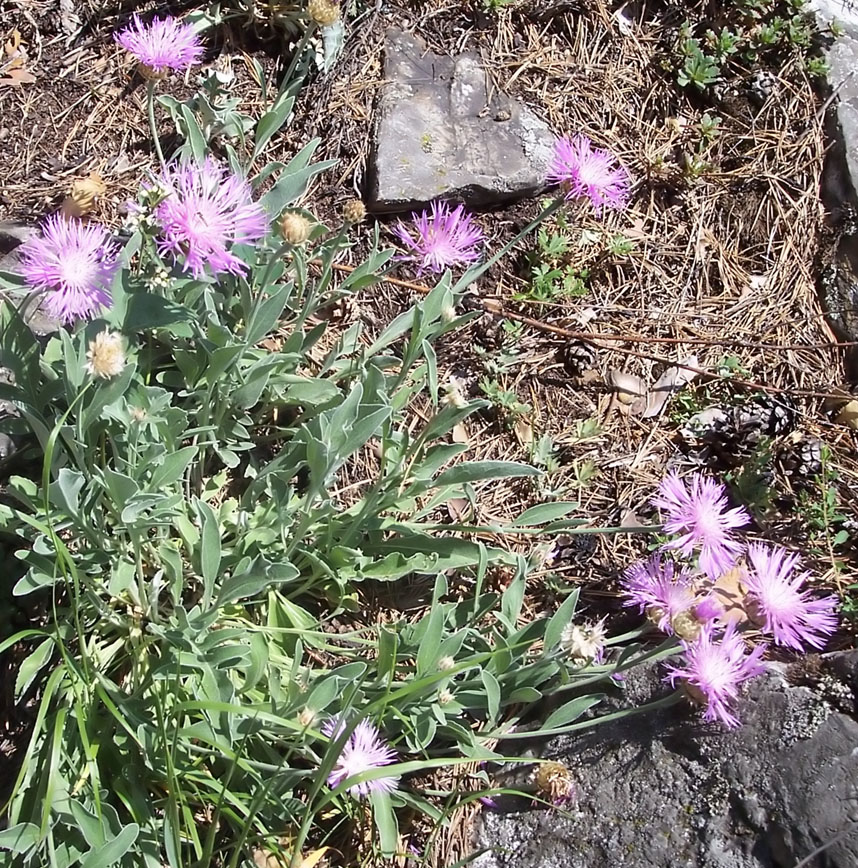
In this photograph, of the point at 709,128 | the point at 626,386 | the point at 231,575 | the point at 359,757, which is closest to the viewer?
the point at 359,757

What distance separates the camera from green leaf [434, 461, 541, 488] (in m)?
2.00

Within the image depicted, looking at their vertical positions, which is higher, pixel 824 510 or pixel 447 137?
pixel 447 137

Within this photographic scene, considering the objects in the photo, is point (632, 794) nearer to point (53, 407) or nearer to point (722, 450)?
point (722, 450)

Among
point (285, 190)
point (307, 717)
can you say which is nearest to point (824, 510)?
point (307, 717)

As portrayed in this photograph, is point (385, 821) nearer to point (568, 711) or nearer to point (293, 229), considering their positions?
point (568, 711)

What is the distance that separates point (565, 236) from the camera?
8.99ft

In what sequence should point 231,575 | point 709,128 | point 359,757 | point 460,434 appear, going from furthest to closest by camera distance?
point 709,128 → point 460,434 → point 231,575 → point 359,757

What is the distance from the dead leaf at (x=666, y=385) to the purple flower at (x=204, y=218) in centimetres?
141

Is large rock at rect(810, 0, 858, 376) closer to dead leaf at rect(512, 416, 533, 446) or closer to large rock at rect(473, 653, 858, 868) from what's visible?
dead leaf at rect(512, 416, 533, 446)

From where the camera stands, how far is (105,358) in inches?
61.9

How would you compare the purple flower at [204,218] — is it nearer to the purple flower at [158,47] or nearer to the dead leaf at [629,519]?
the purple flower at [158,47]

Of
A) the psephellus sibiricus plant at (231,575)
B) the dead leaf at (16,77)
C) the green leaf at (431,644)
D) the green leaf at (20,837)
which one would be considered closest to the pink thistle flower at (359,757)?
the psephellus sibiricus plant at (231,575)

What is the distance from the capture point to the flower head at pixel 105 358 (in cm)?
157

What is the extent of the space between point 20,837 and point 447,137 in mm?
2211
